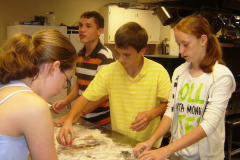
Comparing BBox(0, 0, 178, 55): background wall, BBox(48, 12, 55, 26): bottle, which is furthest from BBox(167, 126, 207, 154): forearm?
BBox(48, 12, 55, 26): bottle

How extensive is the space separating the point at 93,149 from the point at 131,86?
1.54 ft

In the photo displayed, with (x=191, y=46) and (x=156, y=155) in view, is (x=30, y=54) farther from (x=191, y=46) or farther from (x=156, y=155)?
(x=191, y=46)

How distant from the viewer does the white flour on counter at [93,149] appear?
1176 mm

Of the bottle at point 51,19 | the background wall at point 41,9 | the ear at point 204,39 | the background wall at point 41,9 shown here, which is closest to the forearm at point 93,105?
the ear at point 204,39

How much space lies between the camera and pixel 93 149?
4.12 feet

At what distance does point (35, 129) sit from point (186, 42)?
0.87 metres

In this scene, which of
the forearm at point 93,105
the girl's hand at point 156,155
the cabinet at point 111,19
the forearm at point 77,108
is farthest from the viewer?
the cabinet at point 111,19

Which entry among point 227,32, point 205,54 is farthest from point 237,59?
point 205,54

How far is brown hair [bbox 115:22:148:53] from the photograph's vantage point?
1.47 meters

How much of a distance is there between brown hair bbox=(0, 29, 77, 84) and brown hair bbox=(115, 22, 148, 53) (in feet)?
2.00

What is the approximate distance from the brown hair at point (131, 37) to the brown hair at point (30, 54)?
0.61m

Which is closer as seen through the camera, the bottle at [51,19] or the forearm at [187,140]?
the forearm at [187,140]

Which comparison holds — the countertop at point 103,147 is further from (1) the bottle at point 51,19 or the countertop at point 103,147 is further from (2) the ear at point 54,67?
(1) the bottle at point 51,19

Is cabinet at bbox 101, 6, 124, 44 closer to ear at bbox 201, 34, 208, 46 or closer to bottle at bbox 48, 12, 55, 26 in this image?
bottle at bbox 48, 12, 55, 26
